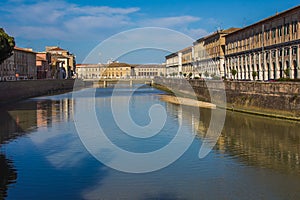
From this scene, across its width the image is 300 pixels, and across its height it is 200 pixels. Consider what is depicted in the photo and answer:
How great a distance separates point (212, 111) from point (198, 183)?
1992cm

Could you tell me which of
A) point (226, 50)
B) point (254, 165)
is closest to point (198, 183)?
point (254, 165)

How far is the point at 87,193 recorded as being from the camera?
1108 cm

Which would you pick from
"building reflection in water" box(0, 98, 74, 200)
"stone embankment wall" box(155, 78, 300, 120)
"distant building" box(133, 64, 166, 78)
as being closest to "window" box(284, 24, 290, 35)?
"stone embankment wall" box(155, 78, 300, 120)

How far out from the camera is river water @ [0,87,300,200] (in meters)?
11.2

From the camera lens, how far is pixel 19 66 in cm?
6303

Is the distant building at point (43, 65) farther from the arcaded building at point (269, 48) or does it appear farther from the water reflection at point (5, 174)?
the water reflection at point (5, 174)

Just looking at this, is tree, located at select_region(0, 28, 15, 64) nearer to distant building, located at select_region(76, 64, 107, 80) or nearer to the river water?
the river water

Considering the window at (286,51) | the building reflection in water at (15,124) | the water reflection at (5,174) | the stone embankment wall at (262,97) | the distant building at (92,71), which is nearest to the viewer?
the water reflection at (5,174)

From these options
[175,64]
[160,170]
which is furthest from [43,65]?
[160,170]

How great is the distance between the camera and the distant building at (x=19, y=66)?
55.5m

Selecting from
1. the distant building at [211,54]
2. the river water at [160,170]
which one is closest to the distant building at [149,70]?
the distant building at [211,54]

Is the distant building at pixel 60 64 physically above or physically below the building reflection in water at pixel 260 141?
above

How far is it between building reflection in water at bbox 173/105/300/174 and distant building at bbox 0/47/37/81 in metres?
35.8

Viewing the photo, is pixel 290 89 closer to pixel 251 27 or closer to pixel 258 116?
pixel 258 116
